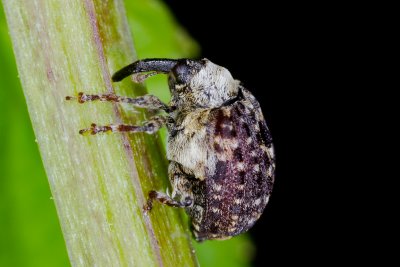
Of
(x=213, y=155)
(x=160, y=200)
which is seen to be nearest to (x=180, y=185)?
(x=213, y=155)

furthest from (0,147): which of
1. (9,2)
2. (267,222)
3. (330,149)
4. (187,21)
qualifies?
(330,149)

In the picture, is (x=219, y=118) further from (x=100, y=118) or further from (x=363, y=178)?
(x=363, y=178)

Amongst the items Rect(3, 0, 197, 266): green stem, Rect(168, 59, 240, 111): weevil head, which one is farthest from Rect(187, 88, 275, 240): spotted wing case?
Rect(3, 0, 197, 266): green stem

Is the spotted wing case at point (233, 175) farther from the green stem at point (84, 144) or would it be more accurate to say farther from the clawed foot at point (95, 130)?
the clawed foot at point (95, 130)

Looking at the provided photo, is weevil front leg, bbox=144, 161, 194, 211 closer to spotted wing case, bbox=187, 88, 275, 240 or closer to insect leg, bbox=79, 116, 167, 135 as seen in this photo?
spotted wing case, bbox=187, 88, 275, 240

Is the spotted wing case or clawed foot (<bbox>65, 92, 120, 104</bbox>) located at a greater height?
clawed foot (<bbox>65, 92, 120, 104</bbox>)

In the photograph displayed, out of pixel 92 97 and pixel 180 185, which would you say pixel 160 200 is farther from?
pixel 180 185

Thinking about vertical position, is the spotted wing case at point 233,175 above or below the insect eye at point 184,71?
below

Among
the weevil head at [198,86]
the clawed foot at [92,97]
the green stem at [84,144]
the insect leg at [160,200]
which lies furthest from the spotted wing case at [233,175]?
the clawed foot at [92,97]
